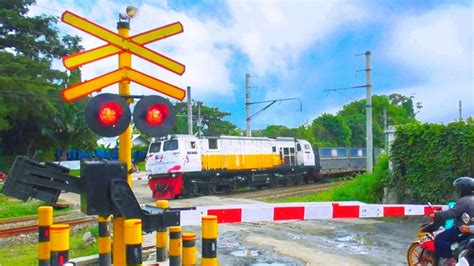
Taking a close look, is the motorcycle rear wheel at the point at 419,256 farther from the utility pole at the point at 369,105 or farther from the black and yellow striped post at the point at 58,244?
the utility pole at the point at 369,105

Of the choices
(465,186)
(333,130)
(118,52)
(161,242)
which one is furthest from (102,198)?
(333,130)

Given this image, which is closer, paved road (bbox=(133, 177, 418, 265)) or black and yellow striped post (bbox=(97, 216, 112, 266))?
black and yellow striped post (bbox=(97, 216, 112, 266))

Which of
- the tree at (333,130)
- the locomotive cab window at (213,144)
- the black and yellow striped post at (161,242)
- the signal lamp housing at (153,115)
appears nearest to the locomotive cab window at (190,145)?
the locomotive cab window at (213,144)

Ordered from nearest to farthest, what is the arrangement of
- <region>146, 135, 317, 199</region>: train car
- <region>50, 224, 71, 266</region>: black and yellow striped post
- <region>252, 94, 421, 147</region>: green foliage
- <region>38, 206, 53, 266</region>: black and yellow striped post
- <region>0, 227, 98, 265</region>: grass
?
<region>50, 224, 71, 266</region>: black and yellow striped post → <region>38, 206, 53, 266</region>: black and yellow striped post → <region>0, 227, 98, 265</region>: grass → <region>146, 135, 317, 199</region>: train car → <region>252, 94, 421, 147</region>: green foliage

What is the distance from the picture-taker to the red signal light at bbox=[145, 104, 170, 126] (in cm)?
468

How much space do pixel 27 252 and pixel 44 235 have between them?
20.0 ft

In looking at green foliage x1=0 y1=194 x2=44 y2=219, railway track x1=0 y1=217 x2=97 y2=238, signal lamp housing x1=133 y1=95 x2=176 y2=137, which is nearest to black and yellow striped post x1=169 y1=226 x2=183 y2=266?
signal lamp housing x1=133 y1=95 x2=176 y2=137

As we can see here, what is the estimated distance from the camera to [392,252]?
8.35 m

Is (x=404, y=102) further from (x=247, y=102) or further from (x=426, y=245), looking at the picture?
(x=426, y=245)

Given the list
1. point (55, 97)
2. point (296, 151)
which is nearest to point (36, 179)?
point (296, 151)

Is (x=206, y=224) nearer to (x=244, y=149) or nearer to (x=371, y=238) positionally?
(x=371, y=238)

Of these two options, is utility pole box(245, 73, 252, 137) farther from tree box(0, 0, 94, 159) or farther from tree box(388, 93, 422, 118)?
tree box(388, 93, 422, 118)

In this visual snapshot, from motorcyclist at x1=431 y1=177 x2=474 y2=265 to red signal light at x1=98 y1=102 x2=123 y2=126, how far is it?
380 cm

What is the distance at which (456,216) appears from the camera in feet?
18.7
